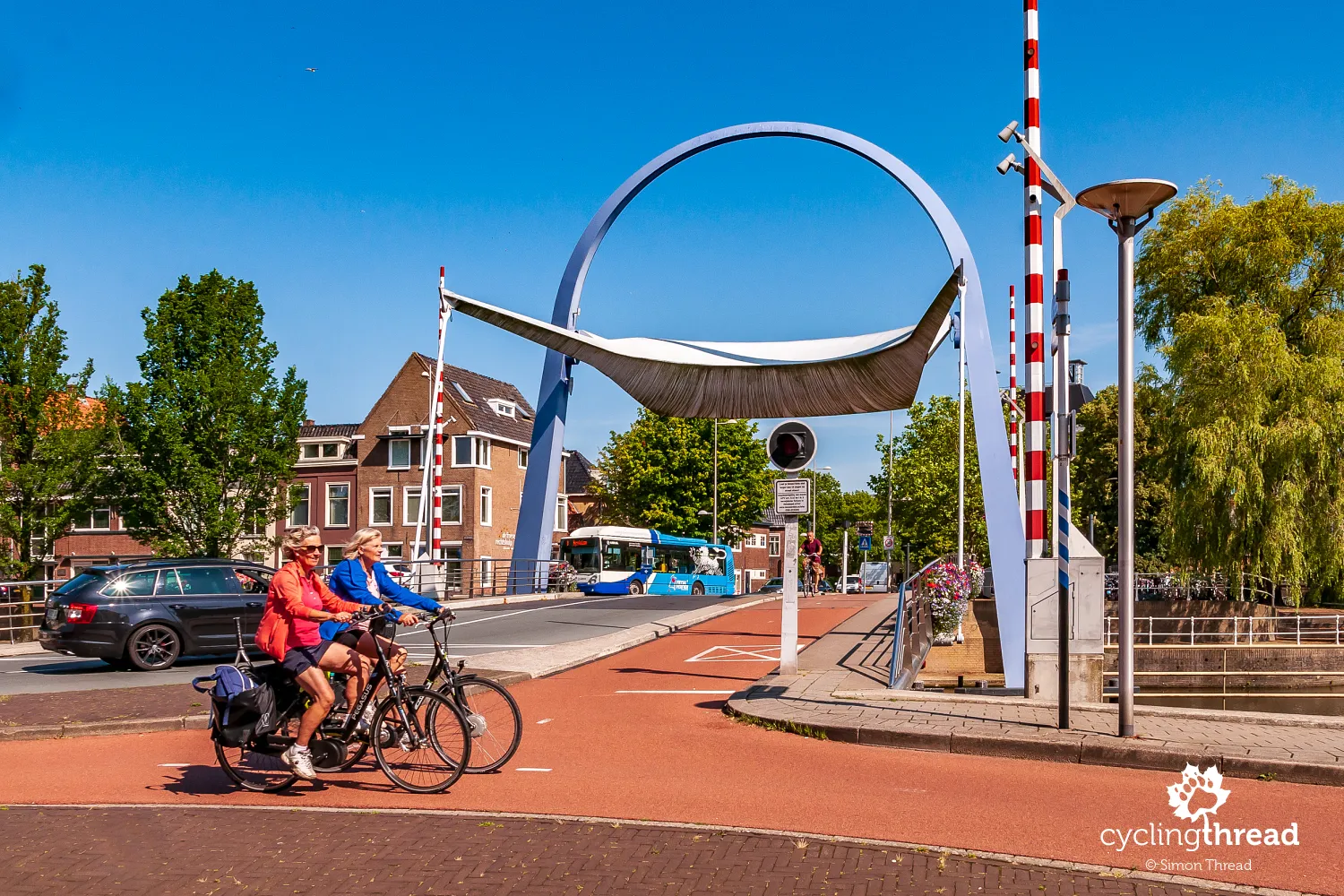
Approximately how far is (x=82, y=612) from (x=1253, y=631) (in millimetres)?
24409

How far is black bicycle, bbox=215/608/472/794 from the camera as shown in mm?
6941

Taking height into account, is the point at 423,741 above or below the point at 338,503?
below

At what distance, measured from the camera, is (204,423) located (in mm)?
36156

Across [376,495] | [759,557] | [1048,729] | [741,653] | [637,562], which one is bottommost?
[759,557]

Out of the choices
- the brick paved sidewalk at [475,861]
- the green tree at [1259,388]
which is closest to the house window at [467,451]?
the green tree at [1259,388]

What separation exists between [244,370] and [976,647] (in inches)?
944

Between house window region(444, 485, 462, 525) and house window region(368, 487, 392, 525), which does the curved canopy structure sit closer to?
house window region(444, 485, 462, 525)

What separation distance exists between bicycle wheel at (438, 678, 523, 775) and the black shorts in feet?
2.45

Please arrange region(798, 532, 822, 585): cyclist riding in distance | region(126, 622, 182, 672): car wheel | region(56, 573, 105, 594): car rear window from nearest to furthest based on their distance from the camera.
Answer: region(126, 622, 182, 672): car wheel, region(56, 573, 105, 594): car rear window, region(798, 532, 822, 585): cyclist riding in distance

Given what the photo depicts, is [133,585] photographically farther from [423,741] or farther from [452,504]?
[452,504]

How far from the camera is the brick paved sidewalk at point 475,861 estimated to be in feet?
16.5

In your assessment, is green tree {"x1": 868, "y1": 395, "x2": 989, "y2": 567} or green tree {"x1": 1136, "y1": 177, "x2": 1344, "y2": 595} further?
green tree {"x1": 868, "y1": 395, "x2": 989, "y2": 567}

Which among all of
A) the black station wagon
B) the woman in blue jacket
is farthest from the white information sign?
the black station wagon

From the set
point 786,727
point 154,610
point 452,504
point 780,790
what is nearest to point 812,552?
point 452,504
